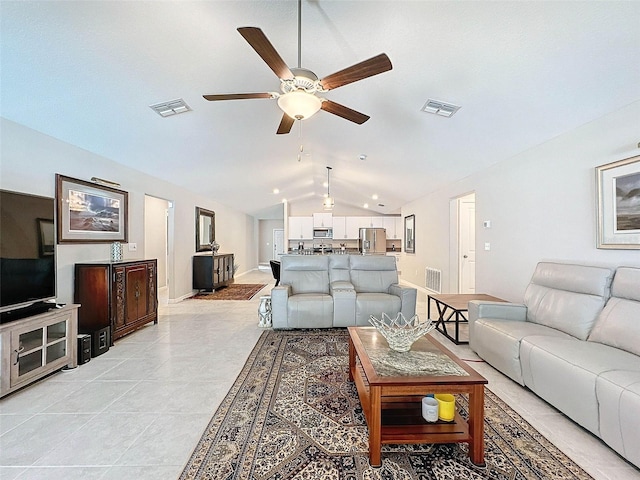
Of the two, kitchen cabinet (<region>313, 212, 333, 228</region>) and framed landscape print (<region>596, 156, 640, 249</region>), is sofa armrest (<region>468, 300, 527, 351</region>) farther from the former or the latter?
kitchen cabinet (<region>313, 212, 333, 228</region>)

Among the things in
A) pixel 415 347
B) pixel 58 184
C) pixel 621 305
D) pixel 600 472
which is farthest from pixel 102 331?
pixel 621 305

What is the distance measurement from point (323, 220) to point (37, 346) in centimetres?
816

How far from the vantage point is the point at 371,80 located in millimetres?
2693

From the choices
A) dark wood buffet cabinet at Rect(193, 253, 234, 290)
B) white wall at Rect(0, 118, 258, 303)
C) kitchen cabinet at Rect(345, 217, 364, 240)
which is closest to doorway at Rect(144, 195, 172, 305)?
white wall at Rect(0, 118, 258, 303)

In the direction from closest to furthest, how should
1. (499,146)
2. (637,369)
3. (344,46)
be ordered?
(637,369) → (344,46) → (499,146)

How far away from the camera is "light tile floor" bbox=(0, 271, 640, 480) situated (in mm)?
1575

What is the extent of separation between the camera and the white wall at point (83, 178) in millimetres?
2697

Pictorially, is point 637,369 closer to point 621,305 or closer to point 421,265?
point 621,305

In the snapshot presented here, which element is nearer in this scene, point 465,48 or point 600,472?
point 600,472

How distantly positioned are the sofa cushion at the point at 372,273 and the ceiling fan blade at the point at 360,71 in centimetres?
300

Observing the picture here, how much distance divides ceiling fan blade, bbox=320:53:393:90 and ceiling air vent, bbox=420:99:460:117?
1354 mm

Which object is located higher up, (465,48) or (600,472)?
(465,48)

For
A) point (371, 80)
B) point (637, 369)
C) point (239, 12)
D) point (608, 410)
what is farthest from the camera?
point (371, 80)

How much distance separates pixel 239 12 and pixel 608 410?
329 cm
